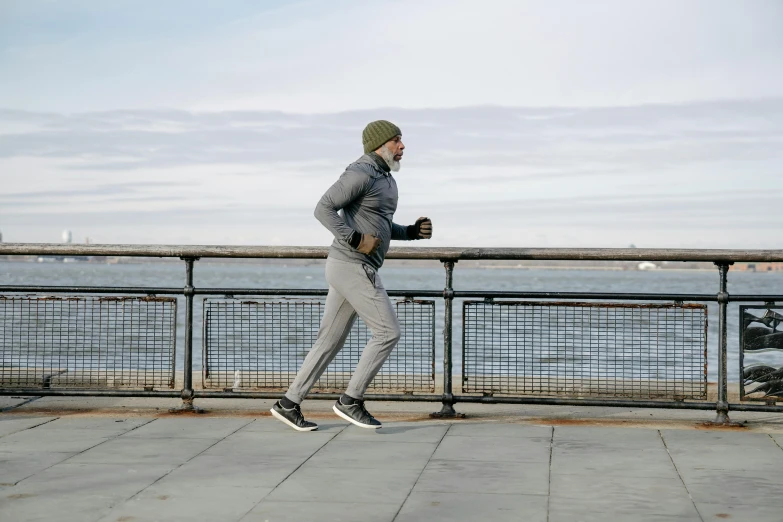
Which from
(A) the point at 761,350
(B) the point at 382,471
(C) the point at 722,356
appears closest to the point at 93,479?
(B) the point at 382,471

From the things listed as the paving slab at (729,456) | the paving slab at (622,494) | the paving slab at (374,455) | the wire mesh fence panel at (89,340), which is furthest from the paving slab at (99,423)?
the paving slab at (729,456)

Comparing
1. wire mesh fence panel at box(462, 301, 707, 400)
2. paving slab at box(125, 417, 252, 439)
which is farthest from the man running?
wire mesh fence panel at box(462, 301, 707, 400)

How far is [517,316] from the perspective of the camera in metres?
7.28

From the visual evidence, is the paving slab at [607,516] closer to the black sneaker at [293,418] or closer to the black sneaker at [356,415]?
the black sneaker at [356,415]

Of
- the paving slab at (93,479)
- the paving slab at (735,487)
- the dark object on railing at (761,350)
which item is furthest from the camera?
the dark object on railing at (761,350)

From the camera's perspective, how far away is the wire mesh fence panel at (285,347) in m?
7.45

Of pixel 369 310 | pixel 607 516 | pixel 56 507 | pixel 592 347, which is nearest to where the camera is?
pixel 607 516

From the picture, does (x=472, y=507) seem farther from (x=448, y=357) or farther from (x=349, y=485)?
(x=448, y=357)

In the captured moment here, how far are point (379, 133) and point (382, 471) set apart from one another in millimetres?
2325

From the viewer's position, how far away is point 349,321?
6719 mm

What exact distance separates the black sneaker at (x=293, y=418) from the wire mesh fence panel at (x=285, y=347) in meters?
0.77

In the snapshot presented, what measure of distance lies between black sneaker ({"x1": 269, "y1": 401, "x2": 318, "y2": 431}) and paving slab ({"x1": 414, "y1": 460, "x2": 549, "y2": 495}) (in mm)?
1285

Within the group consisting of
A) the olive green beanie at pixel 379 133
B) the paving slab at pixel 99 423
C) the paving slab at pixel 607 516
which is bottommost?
the paving slab at pixel 99 423

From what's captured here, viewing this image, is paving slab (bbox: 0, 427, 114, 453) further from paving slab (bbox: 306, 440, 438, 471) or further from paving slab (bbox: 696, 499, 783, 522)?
paving slab (bbox: 696, 499, 783, 522)
